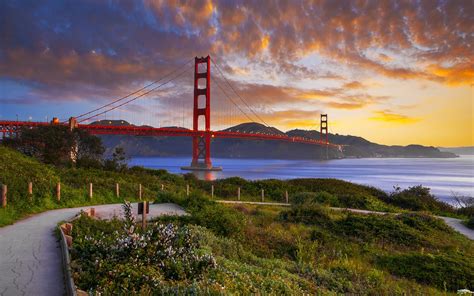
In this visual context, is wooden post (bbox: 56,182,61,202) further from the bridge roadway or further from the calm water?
the calm water

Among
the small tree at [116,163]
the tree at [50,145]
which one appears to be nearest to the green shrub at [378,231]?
the small tree at [116,163]

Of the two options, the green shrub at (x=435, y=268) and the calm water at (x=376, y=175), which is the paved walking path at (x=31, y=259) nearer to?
the green shrub at (x=435, y=268)

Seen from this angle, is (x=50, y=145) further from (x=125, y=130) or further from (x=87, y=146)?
(x=125, y=130)

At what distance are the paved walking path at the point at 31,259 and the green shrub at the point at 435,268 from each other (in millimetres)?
8590

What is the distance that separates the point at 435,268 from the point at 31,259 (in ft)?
34.1

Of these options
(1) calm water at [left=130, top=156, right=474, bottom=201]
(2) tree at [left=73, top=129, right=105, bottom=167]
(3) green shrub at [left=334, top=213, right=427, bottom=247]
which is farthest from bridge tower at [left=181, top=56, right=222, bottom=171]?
(3) green shrub at [left=334, top=213, right=427, bottom=247]

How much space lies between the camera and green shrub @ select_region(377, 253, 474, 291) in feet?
30.8

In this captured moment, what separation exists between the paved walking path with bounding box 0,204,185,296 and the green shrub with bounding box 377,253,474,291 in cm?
859

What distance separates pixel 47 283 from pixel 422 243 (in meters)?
12.8

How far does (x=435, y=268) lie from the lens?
9844 millimetres

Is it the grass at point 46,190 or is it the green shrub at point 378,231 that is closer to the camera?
the green shrub at point 378,231

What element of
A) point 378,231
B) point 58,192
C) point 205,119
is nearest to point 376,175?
point 205,119

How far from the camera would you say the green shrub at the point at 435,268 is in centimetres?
938

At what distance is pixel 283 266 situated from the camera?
830 cm
